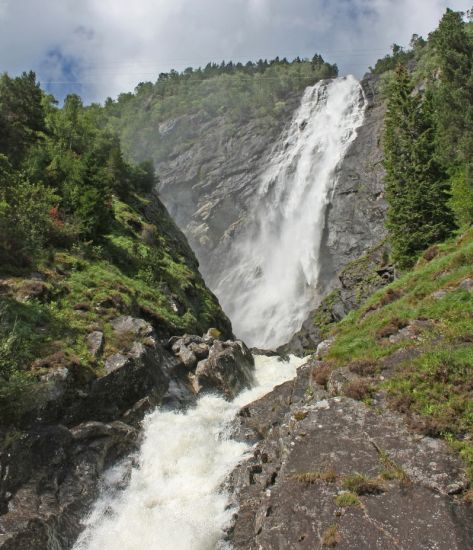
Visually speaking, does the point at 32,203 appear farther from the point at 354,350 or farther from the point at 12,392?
the point at 354,350

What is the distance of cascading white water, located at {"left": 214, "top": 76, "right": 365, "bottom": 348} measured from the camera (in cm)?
5781

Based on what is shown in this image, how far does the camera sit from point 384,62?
9344 cm

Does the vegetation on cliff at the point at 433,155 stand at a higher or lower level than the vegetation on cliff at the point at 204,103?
lower

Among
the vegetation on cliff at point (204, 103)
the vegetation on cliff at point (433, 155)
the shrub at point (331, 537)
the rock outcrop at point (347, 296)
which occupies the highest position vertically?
the vegetation on cliff at point (204, 103)

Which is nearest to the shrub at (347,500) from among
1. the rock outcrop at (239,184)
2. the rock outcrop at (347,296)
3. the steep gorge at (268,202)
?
the rock outcrop at (347,296)

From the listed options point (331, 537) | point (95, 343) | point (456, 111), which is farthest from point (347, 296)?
point (331, 537)

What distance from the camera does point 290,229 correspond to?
66.9 meters

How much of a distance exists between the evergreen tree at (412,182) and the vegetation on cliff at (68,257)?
15986 mm

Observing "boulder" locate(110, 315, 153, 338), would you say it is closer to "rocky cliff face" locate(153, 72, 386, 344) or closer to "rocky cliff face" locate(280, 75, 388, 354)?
"rocky cliff face" locate(280, 75, 388, 354)

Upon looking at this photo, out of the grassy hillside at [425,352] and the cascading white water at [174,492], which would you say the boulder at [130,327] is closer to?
the cascading white water at [174,492]

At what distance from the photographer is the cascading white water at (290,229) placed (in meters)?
57.8

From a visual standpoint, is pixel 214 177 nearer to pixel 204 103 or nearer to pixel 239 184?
pixel 239 184

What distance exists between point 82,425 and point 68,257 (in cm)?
1341

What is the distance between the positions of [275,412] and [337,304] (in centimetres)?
2470
